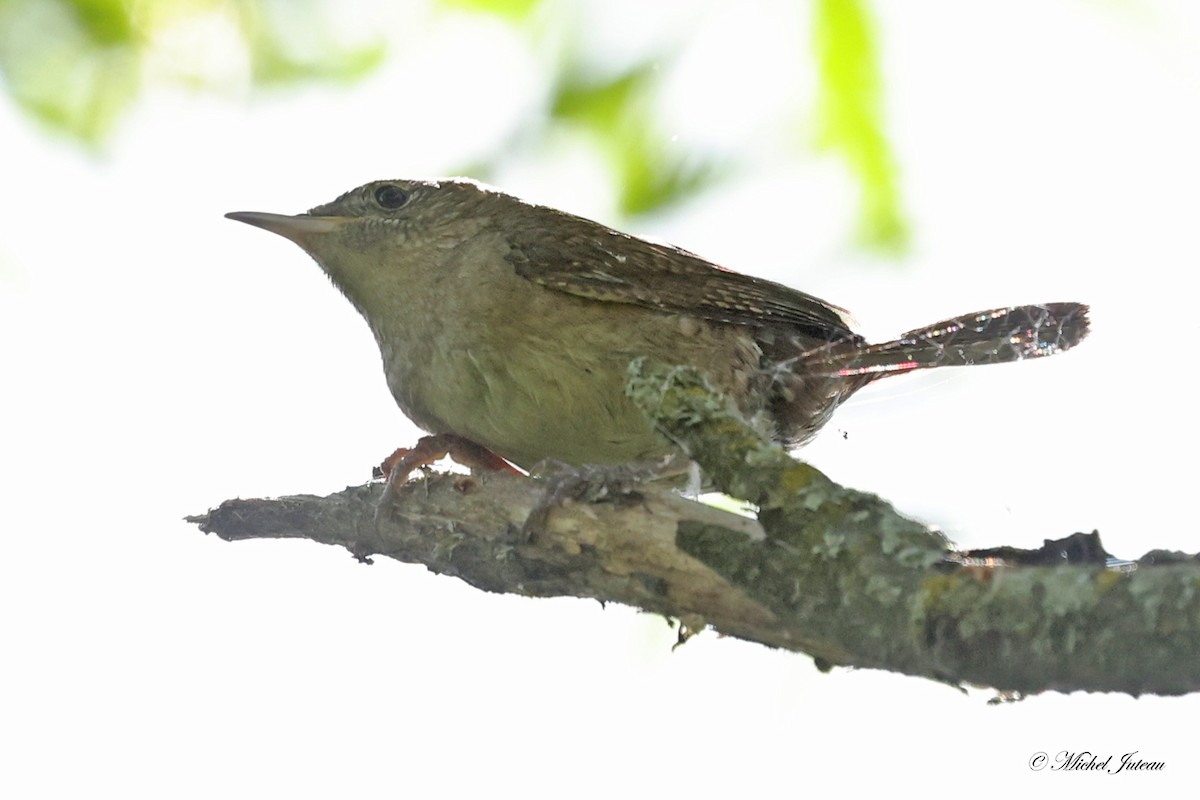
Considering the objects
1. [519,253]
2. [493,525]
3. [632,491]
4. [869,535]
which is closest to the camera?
[869,535]

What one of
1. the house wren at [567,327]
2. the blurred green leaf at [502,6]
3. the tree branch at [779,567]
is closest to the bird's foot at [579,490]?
the tree branch at [779,567]

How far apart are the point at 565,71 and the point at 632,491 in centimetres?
158

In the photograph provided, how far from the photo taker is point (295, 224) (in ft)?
14.7

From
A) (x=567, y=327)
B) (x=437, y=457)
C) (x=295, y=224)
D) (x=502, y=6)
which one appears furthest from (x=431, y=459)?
(x=502, y=6)

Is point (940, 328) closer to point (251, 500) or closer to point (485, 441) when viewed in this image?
point (485, 441)

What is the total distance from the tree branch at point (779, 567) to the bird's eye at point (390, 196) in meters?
1.33

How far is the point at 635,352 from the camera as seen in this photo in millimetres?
3986

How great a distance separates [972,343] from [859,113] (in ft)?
2.75

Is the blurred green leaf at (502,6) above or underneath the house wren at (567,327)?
above

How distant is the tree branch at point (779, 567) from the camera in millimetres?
1920

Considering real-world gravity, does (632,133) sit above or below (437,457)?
above

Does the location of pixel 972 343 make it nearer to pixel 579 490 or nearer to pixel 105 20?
pixel 579 490

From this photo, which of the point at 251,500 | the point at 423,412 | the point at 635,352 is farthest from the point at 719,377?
the point at 251,500

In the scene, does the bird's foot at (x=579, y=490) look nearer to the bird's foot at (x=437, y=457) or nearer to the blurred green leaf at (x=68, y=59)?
the bird's foot at (x=437, y=457)
